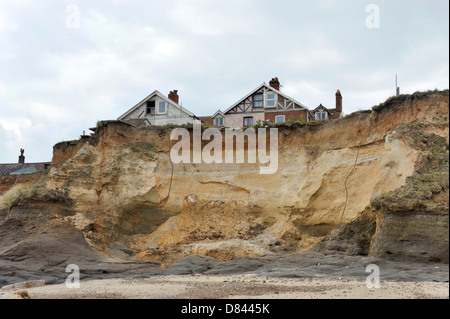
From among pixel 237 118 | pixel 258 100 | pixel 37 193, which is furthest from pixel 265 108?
pixel 37 193

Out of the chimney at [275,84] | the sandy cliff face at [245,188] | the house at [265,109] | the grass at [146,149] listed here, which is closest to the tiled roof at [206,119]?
the house at [265,109]

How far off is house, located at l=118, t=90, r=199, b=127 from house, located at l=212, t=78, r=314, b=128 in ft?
10.0

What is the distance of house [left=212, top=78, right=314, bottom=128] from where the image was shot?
38.4m

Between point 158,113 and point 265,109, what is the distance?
8.16 m

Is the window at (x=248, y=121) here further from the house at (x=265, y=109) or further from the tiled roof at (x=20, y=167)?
the tiled roof at (x=20, y=167)

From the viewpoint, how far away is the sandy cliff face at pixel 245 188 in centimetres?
1980

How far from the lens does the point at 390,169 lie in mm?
19062

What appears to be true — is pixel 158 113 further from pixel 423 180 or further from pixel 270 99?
pixel 423 180

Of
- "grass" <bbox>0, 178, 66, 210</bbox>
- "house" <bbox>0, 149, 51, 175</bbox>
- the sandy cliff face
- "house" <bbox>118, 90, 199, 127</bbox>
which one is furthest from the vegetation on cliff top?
"house" <bbox>0, 149, 51, 175</bbox>

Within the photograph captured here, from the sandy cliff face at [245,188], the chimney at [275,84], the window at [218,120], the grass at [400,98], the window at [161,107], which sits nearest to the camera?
the grass at [400,98]

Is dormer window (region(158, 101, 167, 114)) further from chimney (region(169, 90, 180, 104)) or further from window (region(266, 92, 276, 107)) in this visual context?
window (region(266, 92, 276, 107))

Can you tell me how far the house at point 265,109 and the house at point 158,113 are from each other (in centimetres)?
306

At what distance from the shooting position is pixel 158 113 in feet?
128
